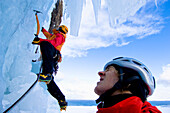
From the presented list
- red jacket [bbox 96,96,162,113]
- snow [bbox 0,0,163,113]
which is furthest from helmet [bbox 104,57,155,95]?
snow [bbox 0,0,163,113]

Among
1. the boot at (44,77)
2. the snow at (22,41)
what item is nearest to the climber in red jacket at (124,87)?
the boot at (44,77)

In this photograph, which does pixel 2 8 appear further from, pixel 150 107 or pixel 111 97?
pixel 150 107

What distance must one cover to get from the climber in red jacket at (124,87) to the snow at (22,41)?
1.78 meters

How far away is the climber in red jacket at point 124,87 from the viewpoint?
84cm

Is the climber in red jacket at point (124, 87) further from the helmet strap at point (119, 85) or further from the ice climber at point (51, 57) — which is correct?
the ice climber at point (51, 57)

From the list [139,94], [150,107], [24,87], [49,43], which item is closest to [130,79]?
[139,94]

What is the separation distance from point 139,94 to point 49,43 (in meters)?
2.03

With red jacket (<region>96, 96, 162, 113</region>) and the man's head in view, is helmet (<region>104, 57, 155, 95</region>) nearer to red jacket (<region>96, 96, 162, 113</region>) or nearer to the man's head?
the man's head

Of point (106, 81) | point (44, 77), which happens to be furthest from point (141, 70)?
point (44, 77)

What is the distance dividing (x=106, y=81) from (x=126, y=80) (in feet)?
0.51

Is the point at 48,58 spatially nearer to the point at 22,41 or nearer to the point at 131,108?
the point at 22,41

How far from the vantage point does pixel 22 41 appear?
3205mm

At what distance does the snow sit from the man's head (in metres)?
1.77

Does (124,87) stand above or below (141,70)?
below
